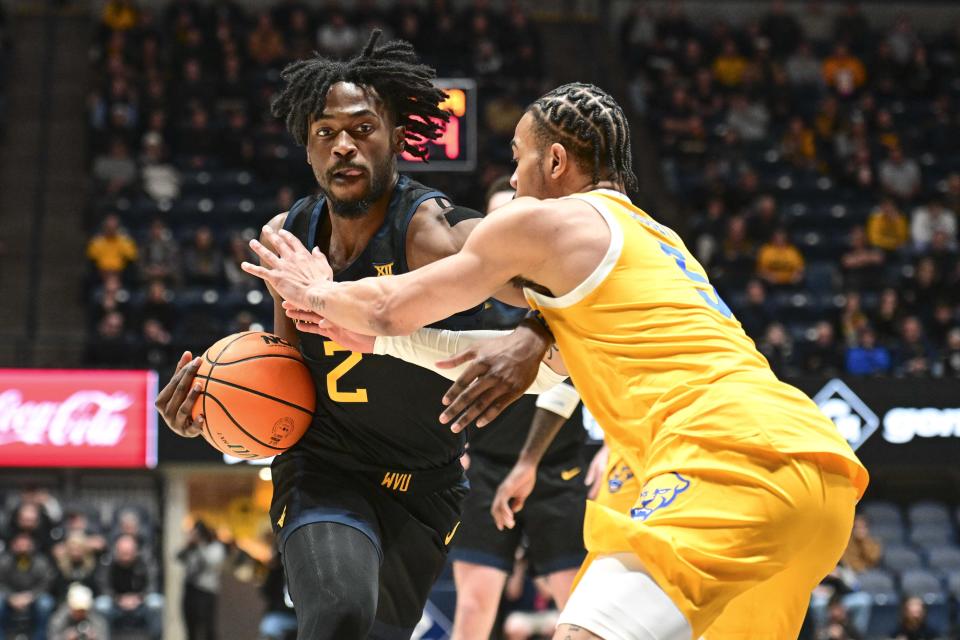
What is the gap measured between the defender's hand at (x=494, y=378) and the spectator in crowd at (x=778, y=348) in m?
8.56

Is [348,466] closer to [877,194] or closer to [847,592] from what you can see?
[847,592]

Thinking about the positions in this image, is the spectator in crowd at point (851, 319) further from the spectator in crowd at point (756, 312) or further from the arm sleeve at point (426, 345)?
the arm sleeve at point (426, 345)

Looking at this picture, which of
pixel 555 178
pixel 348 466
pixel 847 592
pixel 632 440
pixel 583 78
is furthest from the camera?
pixel 583 78

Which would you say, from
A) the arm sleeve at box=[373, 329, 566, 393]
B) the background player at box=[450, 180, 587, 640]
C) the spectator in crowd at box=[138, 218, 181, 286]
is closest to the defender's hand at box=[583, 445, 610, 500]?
the background player at box=[450, 180, 587, 640]

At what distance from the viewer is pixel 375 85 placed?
4281mm

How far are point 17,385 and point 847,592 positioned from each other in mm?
6845

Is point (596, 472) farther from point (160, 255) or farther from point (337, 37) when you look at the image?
point (337, 37)

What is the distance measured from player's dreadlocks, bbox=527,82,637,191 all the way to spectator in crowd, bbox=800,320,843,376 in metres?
8.93

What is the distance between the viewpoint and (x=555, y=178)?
11.6 ft

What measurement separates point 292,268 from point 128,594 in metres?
7.63

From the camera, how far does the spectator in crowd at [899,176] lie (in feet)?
50.4

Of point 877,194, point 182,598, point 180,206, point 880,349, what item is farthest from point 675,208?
point 182,598

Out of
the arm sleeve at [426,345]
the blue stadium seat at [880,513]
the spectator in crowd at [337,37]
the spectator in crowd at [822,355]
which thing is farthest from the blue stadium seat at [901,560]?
the arm sleeve at [426,345]

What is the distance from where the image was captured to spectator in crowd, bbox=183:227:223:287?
1291 cm
